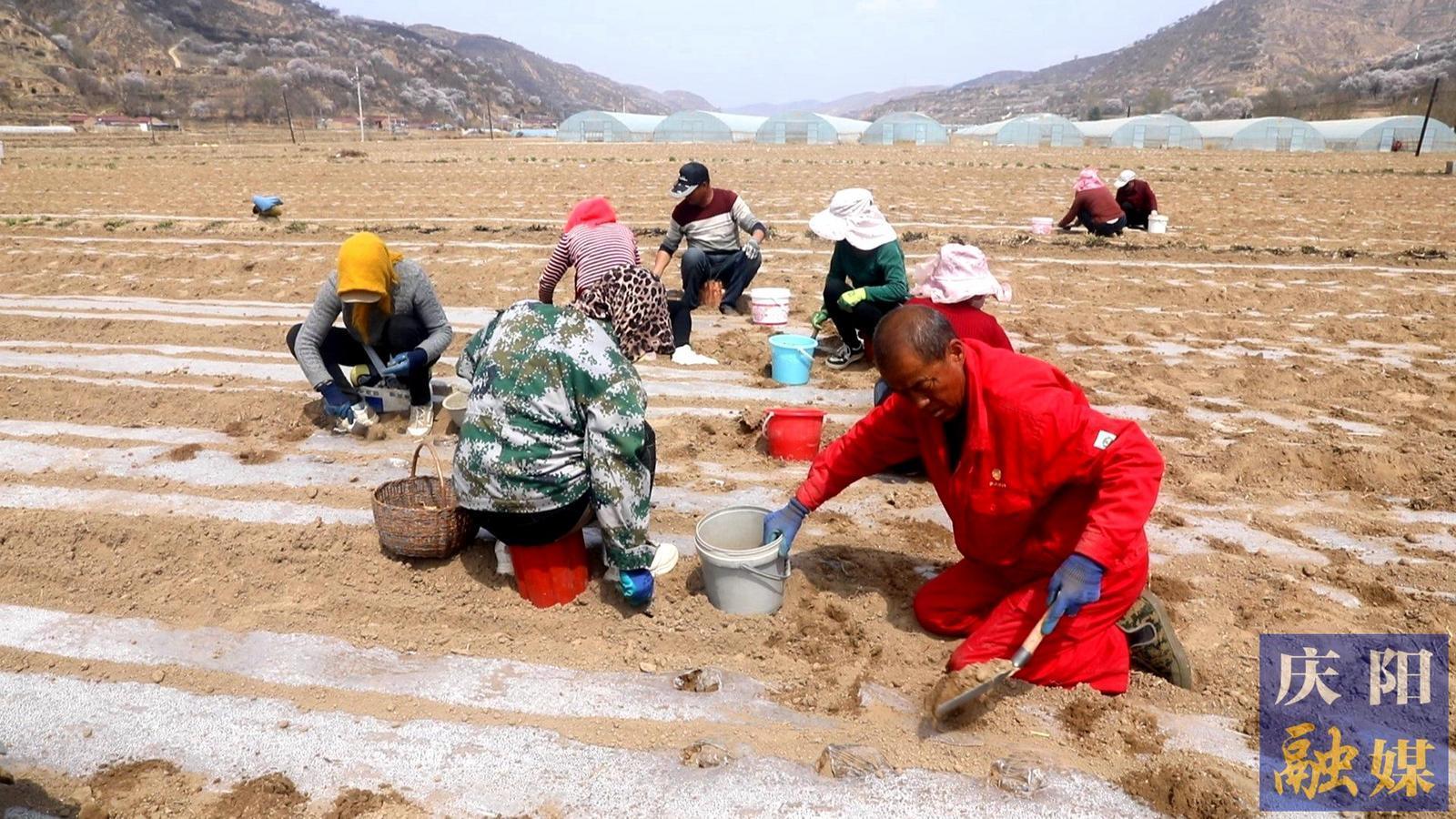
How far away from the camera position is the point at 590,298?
3.79 meters

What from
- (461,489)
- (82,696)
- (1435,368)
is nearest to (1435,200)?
(1435,368)

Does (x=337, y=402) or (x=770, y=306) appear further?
(x=770, y=306)

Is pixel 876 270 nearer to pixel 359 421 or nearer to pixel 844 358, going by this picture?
pixel 844 358

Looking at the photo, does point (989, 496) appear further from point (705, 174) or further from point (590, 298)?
point (705, 174)

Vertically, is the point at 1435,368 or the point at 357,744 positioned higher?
the point at 1435,368

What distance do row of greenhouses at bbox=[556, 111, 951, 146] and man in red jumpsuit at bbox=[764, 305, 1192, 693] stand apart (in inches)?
1896

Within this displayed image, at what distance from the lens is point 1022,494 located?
2381 mm

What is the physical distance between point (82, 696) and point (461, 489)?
1.26 meters

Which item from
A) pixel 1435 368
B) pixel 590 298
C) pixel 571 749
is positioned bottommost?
pixel 571 749

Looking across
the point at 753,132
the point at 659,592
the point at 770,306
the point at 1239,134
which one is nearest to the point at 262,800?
the point at 659,592

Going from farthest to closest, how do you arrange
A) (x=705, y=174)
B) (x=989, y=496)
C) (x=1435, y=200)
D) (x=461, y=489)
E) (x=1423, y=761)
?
(x=1435, y=200)
(x=705, y=174)
(x=461, y=489)
(x=989, y=496)
(x=1423, y=761)

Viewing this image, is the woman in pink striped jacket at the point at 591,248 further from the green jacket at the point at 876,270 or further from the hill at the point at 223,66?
the hill at the point at 223,66

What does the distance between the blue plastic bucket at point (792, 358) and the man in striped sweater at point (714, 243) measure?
147 centimetres

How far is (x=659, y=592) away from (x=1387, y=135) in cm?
4979
